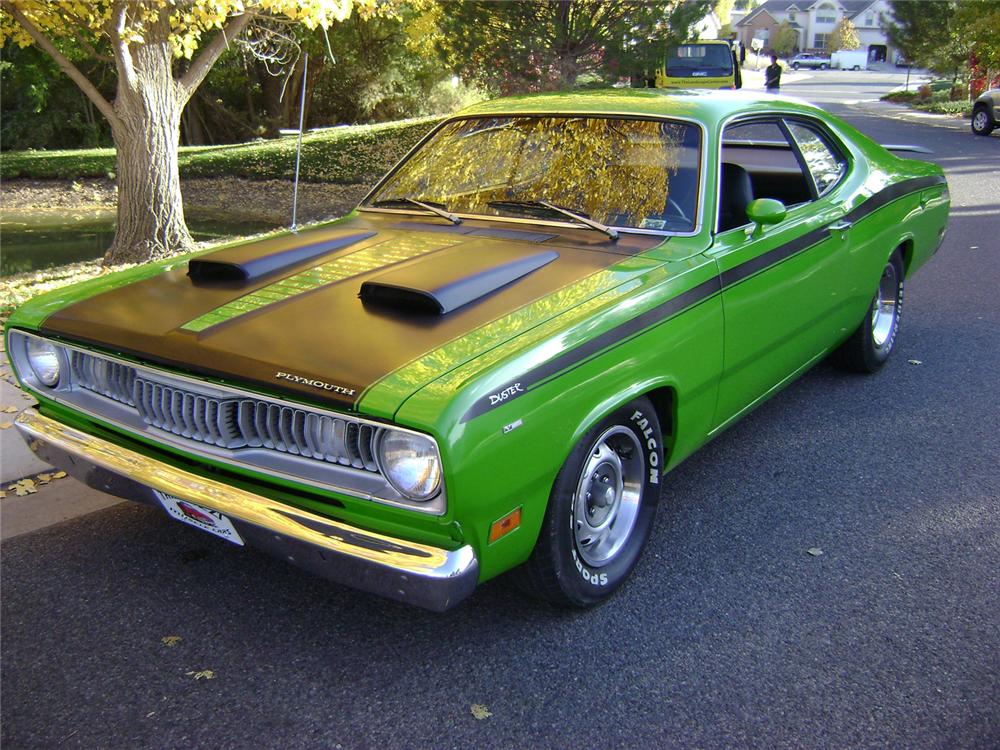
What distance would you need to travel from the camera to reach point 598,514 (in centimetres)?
319

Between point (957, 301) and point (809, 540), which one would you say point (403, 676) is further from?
point (957, 301)

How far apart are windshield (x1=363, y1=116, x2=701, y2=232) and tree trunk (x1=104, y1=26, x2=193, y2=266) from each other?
18.5 ft

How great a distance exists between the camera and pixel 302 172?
1719cm

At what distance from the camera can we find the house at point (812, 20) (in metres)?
102

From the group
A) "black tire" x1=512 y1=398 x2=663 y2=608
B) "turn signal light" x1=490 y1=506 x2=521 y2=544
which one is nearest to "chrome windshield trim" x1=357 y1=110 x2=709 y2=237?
"black tire" x1=512 y1=398 x2=663 y2=608

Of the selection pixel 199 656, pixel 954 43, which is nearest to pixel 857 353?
pixel 199 656

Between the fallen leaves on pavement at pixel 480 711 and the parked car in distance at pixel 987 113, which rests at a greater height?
the parked car in distance at pixel 987 113

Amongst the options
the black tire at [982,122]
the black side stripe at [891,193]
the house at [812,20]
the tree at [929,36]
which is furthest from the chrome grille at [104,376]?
the house at [812,20]

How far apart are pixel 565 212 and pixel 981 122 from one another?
20209mm

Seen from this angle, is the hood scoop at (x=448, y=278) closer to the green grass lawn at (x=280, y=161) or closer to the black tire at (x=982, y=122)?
the green grass lawn at (x=280, y=161)

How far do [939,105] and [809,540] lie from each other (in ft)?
100

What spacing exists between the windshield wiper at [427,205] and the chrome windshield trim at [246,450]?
1.51 meters

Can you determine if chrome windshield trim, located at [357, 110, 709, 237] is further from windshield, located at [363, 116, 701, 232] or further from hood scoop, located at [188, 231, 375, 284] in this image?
hood scoop, located at [188, 231, 375, 284]

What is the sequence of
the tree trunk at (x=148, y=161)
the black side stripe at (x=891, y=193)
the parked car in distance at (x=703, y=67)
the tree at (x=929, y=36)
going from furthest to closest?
1. the tree at (x=929, y=36)
2. the parked car in distance at (x=703, y=67)
3. the tree trunk at (x=148, y=161)
4. the black side stripe at (x=891, y=193)
